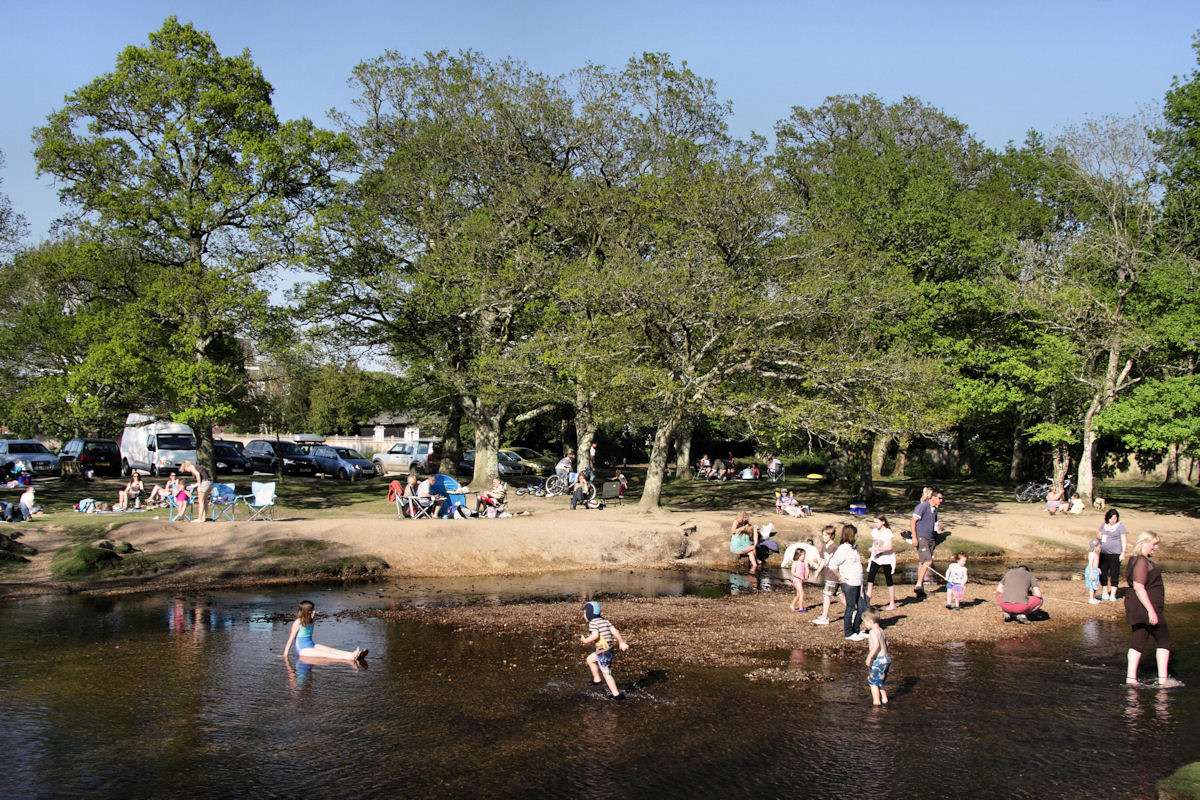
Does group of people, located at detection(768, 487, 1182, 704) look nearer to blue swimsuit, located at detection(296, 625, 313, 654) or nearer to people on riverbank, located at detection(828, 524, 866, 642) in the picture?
people on riverbank, located at detection(828, 524, 866, 642)

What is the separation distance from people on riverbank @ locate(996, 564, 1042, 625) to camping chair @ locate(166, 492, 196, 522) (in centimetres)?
2026

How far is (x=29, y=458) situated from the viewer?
35500mm

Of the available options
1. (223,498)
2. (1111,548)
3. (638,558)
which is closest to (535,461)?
(223,498)

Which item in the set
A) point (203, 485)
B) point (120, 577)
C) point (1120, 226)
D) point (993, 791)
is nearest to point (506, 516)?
point (203, 485)

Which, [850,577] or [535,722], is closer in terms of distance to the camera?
[535,722]

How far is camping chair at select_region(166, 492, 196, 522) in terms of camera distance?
76.8 ft

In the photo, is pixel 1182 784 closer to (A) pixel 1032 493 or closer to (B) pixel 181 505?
(B) pixel 181 505

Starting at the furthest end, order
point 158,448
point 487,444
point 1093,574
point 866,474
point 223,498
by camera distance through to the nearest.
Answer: point 158,448
point 487,444
point 866,474
point 223,498
point 1093,574

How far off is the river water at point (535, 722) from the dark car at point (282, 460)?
3042 cm

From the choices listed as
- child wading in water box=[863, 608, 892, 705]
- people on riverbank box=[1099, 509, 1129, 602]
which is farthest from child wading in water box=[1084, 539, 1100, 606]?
child wading in water box=[863, 608, 892, 705]

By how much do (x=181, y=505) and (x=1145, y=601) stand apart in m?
22.5

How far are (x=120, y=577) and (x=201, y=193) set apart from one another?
1590cm

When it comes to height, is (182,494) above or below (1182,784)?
above

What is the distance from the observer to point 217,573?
19016 mm
